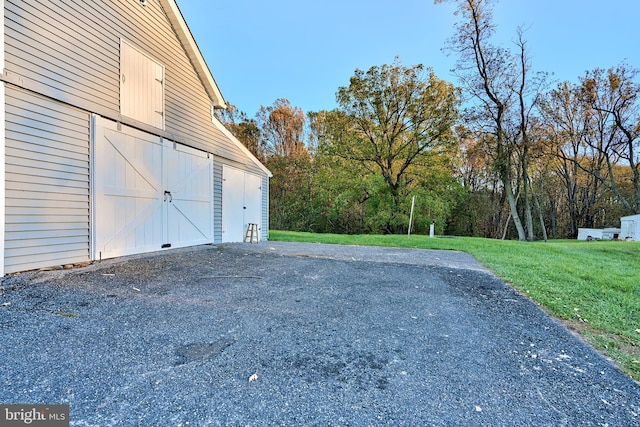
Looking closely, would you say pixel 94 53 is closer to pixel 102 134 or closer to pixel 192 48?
pixel 102 134

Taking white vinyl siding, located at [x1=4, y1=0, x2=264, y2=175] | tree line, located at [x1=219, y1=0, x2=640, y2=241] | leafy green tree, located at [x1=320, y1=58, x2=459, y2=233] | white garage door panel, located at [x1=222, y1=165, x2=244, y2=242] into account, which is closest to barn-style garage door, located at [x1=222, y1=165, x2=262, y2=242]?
white garage door panel, located at [x1=222, y1=165, x2=244, y2=242]

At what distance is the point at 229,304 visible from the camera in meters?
3.10

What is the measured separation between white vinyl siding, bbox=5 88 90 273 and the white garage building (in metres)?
0.01

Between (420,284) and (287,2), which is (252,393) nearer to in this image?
(420,284)

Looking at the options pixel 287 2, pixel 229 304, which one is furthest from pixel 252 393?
pixel 287 2

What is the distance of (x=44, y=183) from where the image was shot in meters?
4.20

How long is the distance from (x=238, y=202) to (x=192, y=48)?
4.09 m

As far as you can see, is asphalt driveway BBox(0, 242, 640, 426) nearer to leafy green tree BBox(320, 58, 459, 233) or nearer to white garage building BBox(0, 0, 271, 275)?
white garage building BBox(0, 0, 271, 275)

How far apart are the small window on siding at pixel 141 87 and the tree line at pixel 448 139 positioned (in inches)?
439

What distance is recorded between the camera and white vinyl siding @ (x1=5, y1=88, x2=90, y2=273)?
3.84 metres

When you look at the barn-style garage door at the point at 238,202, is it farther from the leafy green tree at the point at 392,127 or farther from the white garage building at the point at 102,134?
the leafy green tree at the point at 392,127

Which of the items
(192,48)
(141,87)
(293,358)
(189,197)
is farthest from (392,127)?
(293,358)

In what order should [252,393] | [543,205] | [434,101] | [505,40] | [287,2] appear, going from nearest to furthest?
[252,393] < [287,2] < [505,40] < [434,101] < [543,205]

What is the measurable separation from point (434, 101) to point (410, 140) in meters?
2.32
